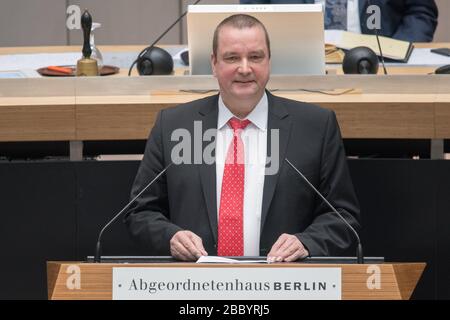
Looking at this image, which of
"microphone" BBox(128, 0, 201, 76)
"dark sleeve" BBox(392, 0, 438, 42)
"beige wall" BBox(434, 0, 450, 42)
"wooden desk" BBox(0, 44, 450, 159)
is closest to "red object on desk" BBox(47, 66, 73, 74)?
"microphone" BBox(128, 0, 201, 76)

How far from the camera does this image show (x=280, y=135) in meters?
2.64

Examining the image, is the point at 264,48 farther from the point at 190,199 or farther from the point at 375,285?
the point at 375,285

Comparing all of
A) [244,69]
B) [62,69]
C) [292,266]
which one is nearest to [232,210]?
[244,69]

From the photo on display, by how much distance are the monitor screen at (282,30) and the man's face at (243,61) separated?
1.60ft

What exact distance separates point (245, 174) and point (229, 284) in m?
0.76

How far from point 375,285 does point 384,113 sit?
122cm

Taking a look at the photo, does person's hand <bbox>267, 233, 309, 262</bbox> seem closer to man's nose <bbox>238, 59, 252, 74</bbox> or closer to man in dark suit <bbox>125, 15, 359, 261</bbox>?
man in dark suit <bbox>125, 15, 359, 261</bbox>

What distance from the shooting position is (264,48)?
260 centimetres

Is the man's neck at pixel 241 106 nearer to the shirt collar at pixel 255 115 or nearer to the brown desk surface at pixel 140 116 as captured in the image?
the shirt collar at pixel 255 115

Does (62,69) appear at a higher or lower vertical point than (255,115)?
higher

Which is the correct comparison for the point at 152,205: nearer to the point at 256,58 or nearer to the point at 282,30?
the point at 256,58

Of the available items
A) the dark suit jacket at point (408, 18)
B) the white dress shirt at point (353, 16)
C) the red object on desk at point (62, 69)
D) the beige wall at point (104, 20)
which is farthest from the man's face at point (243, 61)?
the beige wall at point (104, 20)
